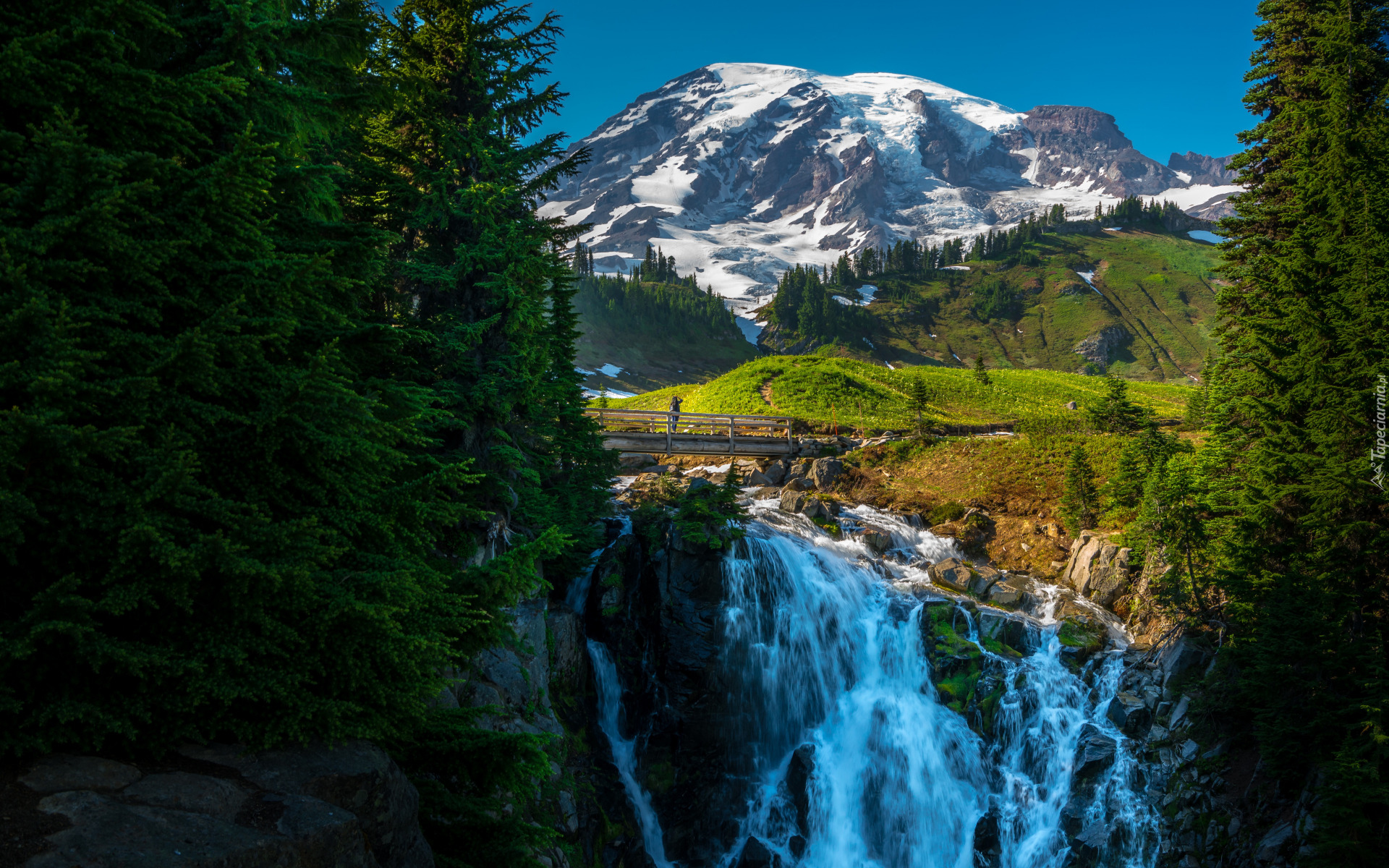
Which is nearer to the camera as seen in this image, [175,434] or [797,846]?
[175,434]

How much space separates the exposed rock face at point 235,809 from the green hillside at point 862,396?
35788 millimetres

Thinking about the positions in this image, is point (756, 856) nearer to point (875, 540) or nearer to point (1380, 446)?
point (875, 540)

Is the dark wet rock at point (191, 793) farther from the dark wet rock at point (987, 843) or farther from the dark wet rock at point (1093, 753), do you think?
the dark wet rock at point (1093, 753)

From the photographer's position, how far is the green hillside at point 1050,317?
6211 inches

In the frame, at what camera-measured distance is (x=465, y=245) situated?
46.4 feet

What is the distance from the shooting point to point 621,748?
1891 centimetres

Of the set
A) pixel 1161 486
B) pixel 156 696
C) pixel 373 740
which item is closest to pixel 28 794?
pixel 156 696

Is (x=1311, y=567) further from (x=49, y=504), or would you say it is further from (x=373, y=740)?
(x=49, y=504)

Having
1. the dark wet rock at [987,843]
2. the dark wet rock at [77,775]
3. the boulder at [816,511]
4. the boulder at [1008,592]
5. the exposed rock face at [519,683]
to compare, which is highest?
the dark wet rock at [77,775]

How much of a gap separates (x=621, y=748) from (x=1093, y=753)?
1284 centimetres

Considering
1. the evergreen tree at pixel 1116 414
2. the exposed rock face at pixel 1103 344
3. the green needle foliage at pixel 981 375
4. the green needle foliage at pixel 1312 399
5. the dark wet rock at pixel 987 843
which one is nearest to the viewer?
the green needle foliage at pixel 1312 399

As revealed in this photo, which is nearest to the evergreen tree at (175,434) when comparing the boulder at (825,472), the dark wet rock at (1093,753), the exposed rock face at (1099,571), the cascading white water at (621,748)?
the cascading white water at (621,748)

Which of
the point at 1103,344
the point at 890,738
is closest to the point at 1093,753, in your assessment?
the point at 890,738

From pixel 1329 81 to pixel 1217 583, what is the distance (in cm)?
1263
